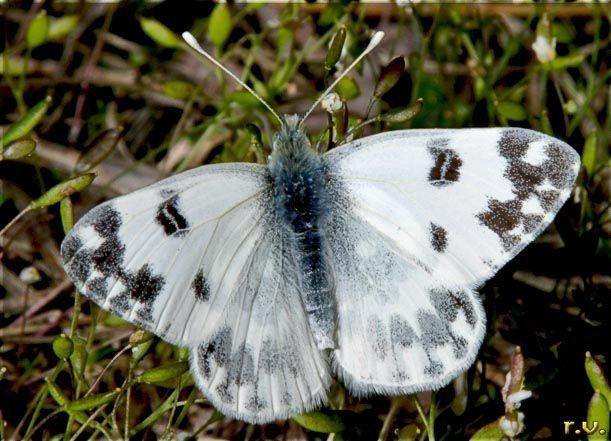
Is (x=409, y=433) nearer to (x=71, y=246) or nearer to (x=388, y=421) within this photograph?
(x=388, y=421)

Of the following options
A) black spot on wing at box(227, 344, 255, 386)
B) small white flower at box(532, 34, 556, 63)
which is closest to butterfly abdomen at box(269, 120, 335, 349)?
black spot on wing at box(227, 344, 255, 386)

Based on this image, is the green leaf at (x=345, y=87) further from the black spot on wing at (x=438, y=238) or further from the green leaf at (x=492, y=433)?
the green leaf at (x=492, y=433)

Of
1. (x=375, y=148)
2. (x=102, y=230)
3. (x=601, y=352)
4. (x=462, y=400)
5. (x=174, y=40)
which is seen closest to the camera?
(x=102, y=230)

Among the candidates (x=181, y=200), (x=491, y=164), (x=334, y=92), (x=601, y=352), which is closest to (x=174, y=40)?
(x=334, y=92)

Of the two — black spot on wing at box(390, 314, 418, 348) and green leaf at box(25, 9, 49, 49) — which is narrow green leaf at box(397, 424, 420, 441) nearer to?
black spot on wing at box(390, 314, 418, 348)

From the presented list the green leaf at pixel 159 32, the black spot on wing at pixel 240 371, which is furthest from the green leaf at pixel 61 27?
the black spot on wing at pixel 240 371

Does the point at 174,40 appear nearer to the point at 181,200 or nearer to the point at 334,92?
the point at 334,92
